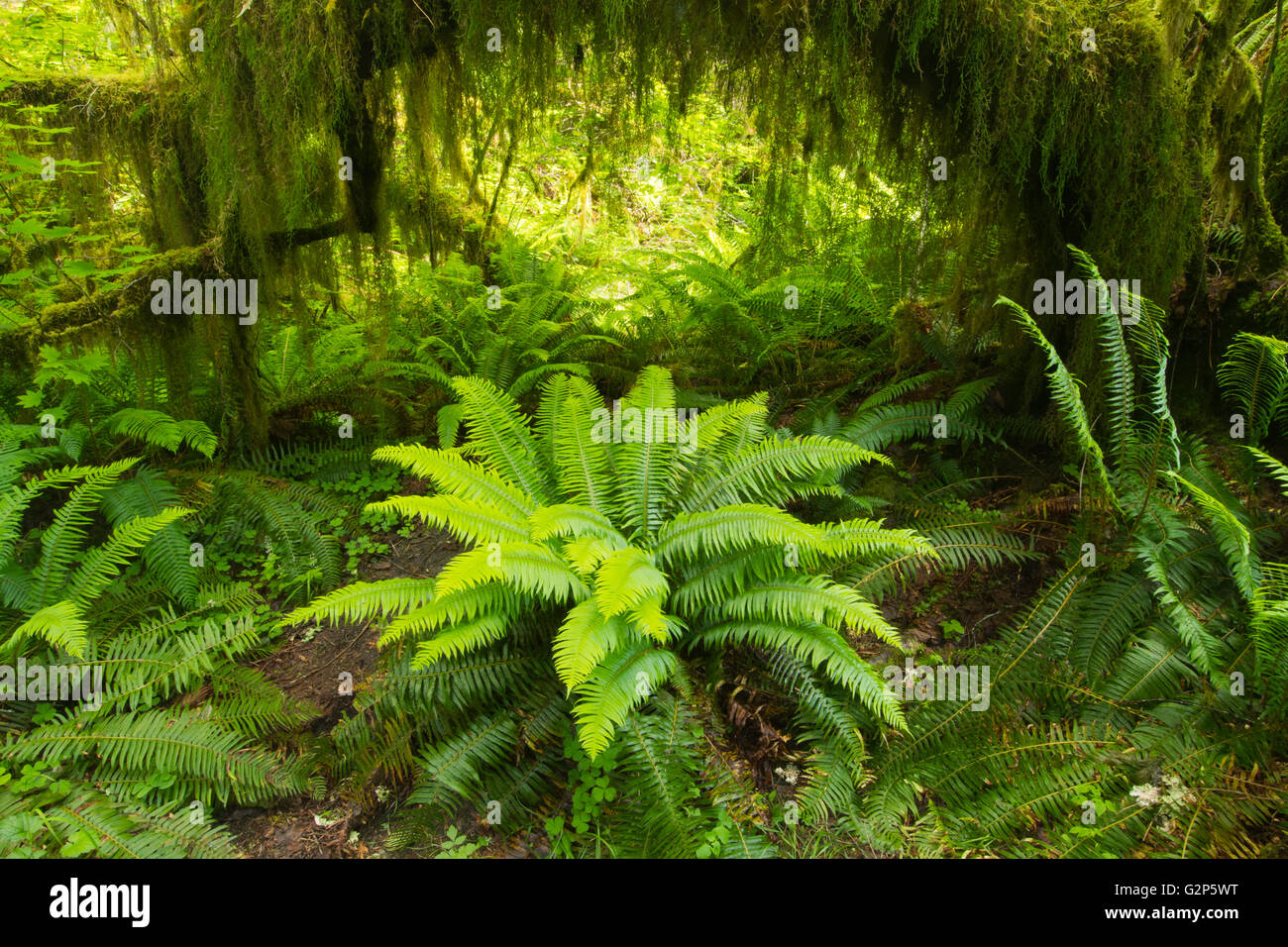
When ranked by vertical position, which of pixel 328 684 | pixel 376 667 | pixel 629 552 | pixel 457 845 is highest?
pixel 629 552

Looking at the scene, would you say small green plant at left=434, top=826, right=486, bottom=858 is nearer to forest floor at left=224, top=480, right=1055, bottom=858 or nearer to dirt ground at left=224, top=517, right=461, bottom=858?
forest floor at left=224, top=480, right=1055, bottom=858

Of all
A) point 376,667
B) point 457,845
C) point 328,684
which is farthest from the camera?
point 328,684

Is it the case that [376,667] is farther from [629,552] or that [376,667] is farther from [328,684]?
[629,552]

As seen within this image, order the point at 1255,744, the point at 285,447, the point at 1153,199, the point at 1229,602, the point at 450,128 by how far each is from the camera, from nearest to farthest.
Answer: the point at 1255,744
the point at 1229,602
the point at 1153,199
the point at 450,128
the point at 285,447

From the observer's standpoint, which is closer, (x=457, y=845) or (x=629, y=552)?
(x=457, y=845)

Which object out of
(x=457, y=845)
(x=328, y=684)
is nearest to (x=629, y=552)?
(x=457, y=845)

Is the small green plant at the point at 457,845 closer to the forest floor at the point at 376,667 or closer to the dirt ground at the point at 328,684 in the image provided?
the forest floor at the point at 376,667

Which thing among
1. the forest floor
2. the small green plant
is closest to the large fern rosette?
the forest floor

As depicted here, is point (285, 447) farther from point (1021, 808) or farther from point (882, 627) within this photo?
point (1021, 808)

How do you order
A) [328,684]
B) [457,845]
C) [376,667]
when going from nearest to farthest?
[457,845] → [376,667] → [328,684]

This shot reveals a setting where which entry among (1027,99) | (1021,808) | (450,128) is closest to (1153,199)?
(1027,99)

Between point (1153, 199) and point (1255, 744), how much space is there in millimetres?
2388

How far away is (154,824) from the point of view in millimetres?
2654

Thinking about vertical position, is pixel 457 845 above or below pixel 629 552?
below
